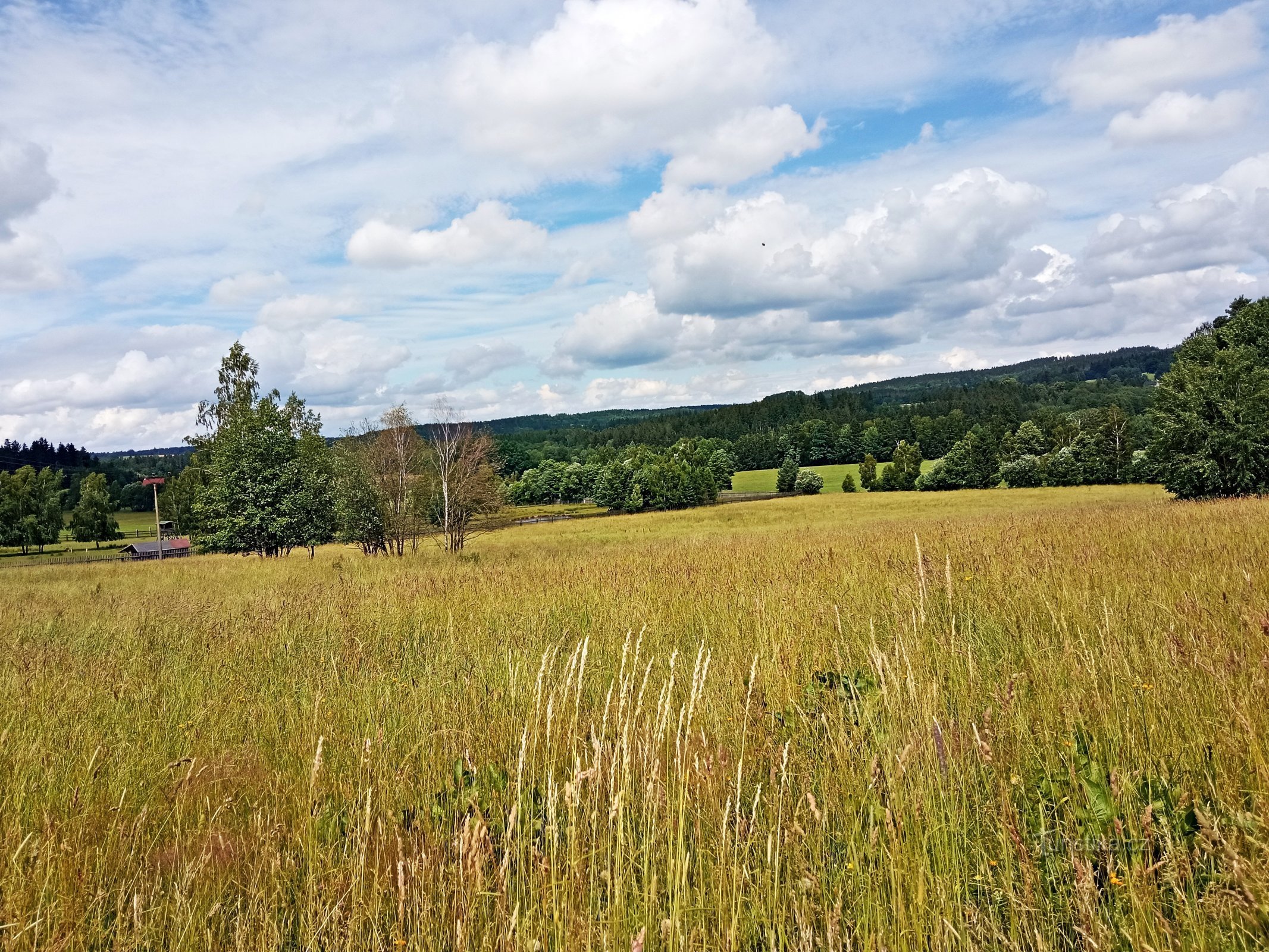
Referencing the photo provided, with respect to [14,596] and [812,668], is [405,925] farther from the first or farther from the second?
[14,596]

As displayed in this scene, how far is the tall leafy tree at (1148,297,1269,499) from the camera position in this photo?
3012 cm

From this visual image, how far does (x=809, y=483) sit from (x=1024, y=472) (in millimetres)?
24461

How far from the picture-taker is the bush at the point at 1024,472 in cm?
6812

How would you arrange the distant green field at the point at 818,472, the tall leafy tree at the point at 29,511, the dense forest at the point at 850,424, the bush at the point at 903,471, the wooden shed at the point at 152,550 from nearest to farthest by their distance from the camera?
1. the wooden shed at the point at 152,550
2. the tall leafy tree at the point at 29,511
3. the bush at the point at 903,471
4. the distant green field at the point at 818,472
5. the dense forest at the point at 850,424

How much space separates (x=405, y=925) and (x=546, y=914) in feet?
1.68

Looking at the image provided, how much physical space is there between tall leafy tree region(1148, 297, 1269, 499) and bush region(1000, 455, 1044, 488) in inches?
1437

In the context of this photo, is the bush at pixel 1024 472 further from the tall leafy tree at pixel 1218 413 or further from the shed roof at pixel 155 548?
the shed roof at pixel 155 548

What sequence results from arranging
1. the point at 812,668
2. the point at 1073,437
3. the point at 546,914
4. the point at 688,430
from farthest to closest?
the point at 688,430
the point at 1073,437
the point at 812,668
the point at 546,914

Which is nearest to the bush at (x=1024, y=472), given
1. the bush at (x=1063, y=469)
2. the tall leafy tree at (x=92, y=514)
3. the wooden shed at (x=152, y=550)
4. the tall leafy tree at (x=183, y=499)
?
the bush at (x=1063, y=469)

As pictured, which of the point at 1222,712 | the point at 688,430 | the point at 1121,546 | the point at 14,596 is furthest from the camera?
the point at 688,430

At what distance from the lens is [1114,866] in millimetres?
2154

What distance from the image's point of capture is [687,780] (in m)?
2.41

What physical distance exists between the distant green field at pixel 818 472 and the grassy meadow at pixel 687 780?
279 feet

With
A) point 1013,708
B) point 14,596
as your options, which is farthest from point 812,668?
point 14,596
